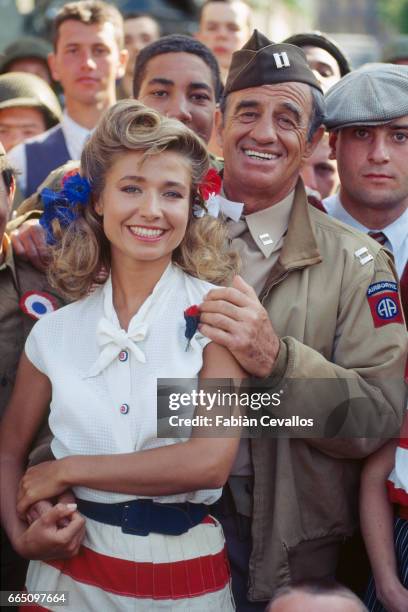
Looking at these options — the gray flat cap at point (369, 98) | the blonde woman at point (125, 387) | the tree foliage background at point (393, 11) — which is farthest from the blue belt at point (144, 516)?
the tree foliage background at point (393, 11)

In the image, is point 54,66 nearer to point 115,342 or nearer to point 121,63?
point 121,63

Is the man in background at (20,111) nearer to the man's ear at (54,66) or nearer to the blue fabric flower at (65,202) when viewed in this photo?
the man's ear at (54,66)

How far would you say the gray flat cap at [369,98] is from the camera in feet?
11.8

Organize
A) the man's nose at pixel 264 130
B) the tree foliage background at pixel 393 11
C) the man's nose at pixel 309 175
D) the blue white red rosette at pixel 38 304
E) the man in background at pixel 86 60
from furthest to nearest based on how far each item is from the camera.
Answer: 1. the tree foliage background at pixel 393 11
2. the man in background at pixel 86 60
3. the man's nose at pixel 309 175
4. the man's nose at pixel 264 130
5. the blue white red rosette at pixel 38 304

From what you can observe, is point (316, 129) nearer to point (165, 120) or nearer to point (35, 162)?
point (165, 120)

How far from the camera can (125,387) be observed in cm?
273

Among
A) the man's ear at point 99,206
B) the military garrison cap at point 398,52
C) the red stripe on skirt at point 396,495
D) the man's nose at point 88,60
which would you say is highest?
the military garrison cap at point 398,52

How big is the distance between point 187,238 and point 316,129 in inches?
34.0

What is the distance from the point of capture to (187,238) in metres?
3.01

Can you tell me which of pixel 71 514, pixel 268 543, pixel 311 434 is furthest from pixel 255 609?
pixel 71 514

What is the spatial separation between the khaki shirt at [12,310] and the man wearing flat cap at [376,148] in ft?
4.22

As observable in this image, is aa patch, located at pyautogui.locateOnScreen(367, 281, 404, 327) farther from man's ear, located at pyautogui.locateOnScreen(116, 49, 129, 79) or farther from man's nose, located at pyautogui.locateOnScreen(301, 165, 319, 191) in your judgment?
man's ear, located at pyautogui.locateOnScreen(116, 49, 129, 79)

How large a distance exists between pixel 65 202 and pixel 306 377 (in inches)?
37.6

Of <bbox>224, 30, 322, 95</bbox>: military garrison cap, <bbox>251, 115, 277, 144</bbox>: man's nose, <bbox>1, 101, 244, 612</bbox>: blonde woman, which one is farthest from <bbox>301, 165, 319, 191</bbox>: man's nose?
<bbox>1, 101, 244, 612</bbox>: blonde woman
